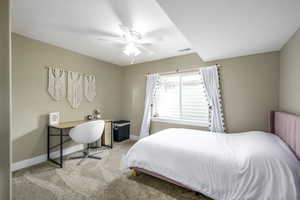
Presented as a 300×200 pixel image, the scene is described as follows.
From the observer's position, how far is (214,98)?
3.03 meters

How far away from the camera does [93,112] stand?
3707 mm

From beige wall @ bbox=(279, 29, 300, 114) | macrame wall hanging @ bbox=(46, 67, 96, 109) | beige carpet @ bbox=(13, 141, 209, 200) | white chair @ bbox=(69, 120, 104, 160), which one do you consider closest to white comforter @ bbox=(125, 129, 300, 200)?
beige carpet @ bbox=(13, 141, 209, 200)

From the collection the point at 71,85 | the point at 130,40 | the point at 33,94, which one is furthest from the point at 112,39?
the point at 33,94

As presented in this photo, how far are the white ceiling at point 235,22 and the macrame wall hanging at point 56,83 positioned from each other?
267 cm

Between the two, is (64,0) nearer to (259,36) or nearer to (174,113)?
(259,36)

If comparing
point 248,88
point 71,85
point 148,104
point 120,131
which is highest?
point 71,85

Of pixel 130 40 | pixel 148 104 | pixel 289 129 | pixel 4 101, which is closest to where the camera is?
pixel 4 101

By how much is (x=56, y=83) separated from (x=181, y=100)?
2.94 meters

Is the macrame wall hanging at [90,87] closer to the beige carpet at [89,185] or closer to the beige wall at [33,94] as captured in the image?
the beige wall at [33,94]

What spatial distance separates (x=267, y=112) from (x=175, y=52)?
7.35 ft

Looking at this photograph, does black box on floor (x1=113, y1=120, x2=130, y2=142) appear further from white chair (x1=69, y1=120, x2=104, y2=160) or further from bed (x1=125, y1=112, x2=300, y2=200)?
bed (x1=125, y1=112, x2=300, y2=200)

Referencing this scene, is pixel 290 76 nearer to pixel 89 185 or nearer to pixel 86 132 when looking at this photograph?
pixel 89 185

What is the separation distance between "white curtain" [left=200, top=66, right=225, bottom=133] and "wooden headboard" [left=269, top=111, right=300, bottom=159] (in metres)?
0.87

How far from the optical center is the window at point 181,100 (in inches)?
131
